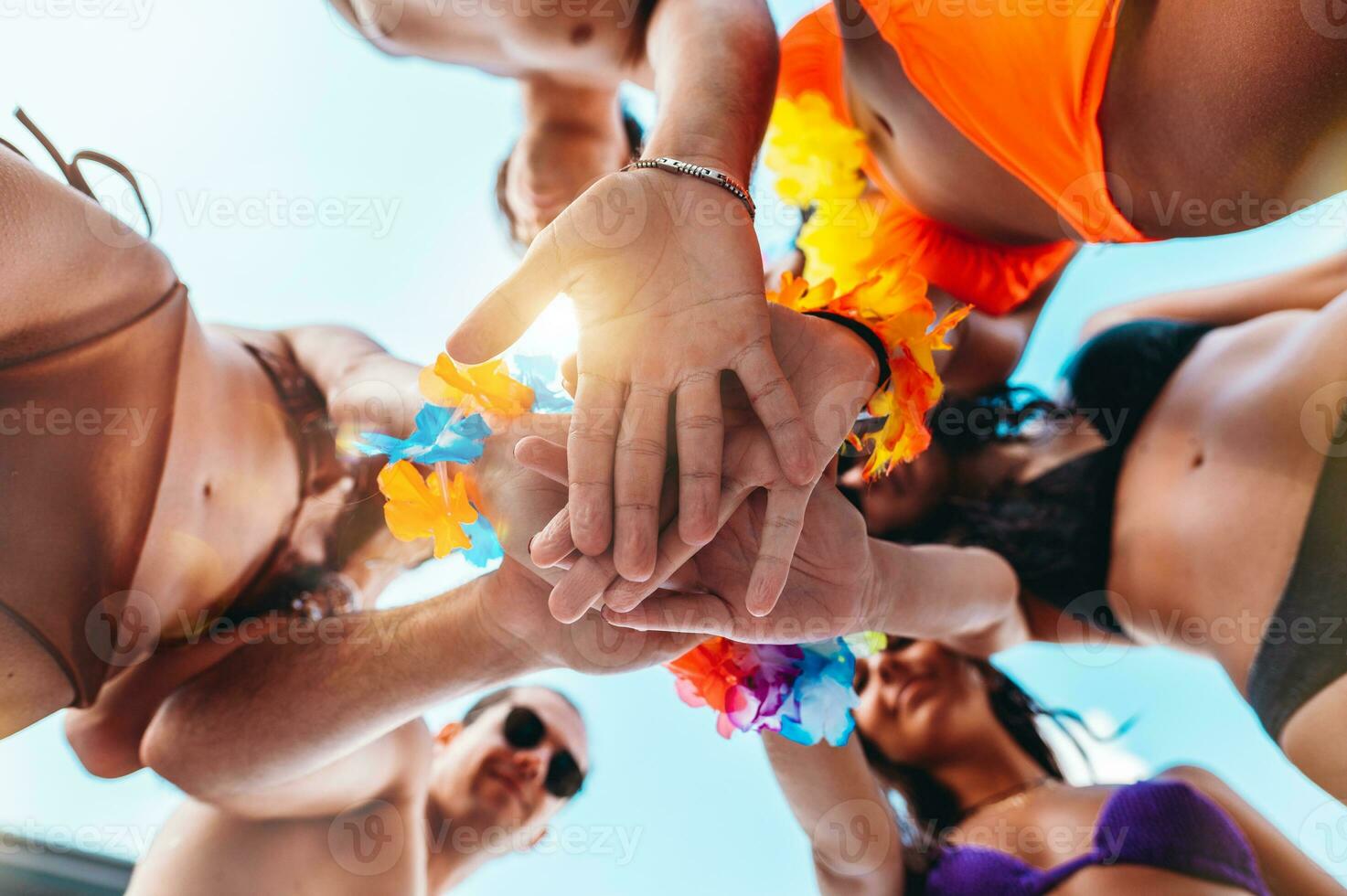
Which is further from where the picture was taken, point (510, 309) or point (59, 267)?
→ point (59, 267)

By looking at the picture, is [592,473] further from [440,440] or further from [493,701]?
[493,701]

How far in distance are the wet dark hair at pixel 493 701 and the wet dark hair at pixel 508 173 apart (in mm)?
944

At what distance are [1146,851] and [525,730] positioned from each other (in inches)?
43.8

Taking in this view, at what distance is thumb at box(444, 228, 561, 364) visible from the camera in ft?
2.29

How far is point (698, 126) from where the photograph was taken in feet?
2.66

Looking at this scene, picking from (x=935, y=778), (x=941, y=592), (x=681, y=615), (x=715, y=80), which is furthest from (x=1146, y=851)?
(x=715, y=80)

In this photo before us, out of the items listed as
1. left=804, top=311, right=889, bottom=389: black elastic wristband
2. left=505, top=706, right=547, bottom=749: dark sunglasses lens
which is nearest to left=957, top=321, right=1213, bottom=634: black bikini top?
left=804, top=311, right=889, bottom=389: black elastic wristband

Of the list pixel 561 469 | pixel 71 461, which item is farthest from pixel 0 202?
A: pixel 561 469

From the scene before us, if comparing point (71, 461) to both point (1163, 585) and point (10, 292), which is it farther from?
point (1163, 585)

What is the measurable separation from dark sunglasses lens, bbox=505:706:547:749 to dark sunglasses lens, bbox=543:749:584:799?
0.19ft

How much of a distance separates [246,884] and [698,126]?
1239 millimetres

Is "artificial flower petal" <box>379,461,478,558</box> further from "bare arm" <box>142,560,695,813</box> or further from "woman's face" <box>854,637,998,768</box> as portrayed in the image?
"woman's face" <box>854,637,998,768</box>

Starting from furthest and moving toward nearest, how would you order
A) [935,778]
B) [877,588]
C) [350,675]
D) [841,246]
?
[935,778] → [841,246] → [350,675] → [877,588]

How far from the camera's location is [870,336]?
2.73ft
